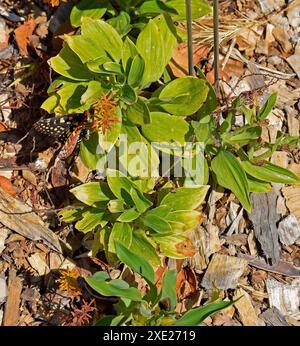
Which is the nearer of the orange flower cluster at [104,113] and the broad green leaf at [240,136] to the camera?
the orange flower cluster at [104,113]

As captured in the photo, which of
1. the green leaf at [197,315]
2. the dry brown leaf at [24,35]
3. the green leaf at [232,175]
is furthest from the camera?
the dry brown leaf at [24,35]

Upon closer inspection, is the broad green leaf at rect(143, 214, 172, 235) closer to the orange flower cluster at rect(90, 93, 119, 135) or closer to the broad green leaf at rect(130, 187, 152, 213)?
the broad green leaf at rect(130, 187, 152, 213)

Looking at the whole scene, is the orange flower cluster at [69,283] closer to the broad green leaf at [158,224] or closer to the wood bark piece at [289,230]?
the broad green leaf at [158,224]

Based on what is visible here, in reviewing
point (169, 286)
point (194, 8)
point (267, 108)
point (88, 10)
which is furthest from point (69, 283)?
point (194, 8)

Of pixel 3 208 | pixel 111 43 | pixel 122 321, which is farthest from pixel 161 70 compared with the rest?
pixel 122 321

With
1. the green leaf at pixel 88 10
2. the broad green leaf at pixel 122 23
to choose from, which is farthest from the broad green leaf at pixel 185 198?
the green leaf at pixel 88 10
